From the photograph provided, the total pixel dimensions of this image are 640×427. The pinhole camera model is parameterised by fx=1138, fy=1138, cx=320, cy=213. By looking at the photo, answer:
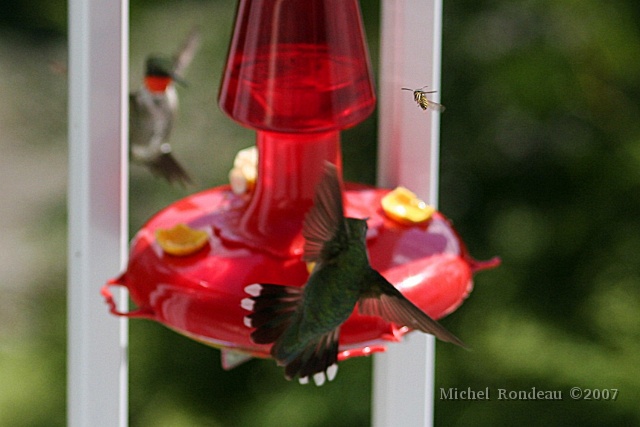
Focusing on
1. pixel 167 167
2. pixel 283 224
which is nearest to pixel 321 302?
pixel 283 224

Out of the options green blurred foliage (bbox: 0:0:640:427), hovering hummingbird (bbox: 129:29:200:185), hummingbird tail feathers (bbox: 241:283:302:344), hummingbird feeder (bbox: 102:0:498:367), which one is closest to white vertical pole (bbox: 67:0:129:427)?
hummingbird feeder (bbox: 102:0:498:367)

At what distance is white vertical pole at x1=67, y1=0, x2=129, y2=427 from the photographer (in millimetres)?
1533

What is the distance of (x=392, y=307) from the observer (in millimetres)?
1187

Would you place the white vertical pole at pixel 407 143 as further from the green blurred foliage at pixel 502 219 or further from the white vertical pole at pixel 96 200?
the green blurred foliage at pixel 502 219

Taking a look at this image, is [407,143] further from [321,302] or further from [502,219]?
[502,219]

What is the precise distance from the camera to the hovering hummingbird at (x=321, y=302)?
1.20 m

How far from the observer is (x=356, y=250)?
4.04 feet

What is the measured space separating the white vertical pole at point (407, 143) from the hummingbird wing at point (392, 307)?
516mm

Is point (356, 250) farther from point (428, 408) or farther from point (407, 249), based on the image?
point (428, 408)

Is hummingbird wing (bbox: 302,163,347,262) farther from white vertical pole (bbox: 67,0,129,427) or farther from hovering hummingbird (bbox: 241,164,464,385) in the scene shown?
white vertical pole (bbox: 67,0,129,427)

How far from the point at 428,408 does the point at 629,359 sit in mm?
1398

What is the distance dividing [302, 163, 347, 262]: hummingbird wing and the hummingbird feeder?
18 centimetres

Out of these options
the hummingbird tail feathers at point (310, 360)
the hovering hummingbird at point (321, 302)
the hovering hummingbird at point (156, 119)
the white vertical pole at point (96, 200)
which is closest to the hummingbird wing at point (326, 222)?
the hovering hummingbird at point (321, 302)

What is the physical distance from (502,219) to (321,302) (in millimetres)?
1805
